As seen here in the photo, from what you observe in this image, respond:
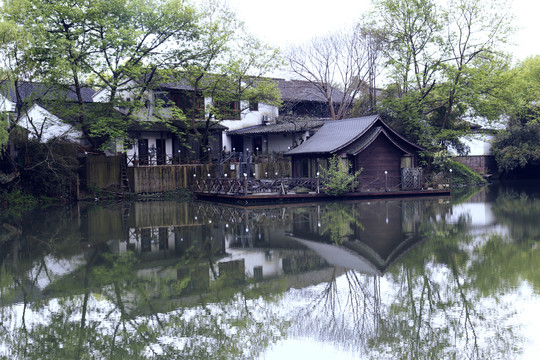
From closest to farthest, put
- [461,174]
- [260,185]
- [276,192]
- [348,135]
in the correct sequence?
[260,185], [276,192], [348,135], [461,174]

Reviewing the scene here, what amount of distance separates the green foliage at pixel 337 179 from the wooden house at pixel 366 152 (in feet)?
1.80

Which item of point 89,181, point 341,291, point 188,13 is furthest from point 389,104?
point 341,291

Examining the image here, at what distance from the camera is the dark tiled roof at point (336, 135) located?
96.2ft

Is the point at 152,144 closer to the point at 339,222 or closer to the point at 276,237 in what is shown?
the point at 339,222

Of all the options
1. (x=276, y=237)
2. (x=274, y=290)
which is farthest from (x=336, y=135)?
(x=274, y=290)

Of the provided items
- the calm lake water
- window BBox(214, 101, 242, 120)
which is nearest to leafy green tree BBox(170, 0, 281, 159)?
window BBox(214, 101, 242, 120)

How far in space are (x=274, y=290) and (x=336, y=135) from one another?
854 inches

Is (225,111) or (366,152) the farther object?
(225,111)

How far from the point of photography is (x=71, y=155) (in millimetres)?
29078

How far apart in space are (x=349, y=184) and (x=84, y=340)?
22.1m

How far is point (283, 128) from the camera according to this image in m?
38.0

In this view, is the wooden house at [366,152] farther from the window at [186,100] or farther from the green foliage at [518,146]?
the green foliage at [518,146]

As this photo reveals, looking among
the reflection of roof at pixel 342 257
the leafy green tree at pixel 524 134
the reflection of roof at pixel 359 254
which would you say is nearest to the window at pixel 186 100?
the leafy green tree at pixel 524 134

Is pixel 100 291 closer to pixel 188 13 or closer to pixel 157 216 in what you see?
pixel 157 216
